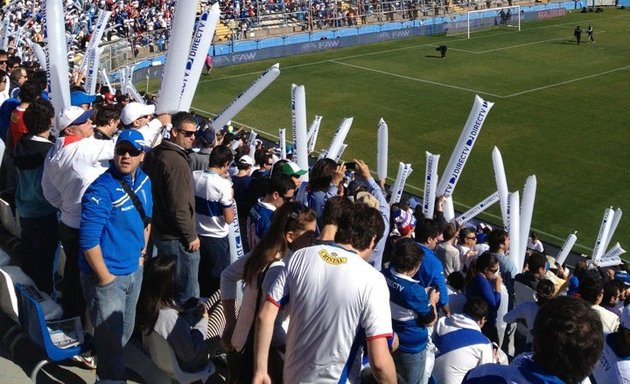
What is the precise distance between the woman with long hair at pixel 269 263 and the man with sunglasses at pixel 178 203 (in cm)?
136

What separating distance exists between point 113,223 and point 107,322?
634mm

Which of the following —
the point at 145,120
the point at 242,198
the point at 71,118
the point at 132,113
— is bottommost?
the point at 242,198

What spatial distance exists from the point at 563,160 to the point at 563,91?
936 cm

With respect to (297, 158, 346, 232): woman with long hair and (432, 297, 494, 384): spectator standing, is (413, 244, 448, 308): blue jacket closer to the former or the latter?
(432, 297, 494, 384): spectator standing

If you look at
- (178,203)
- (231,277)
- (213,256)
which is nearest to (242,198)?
(213,256)

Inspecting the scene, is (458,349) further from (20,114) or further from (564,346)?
(20,114)

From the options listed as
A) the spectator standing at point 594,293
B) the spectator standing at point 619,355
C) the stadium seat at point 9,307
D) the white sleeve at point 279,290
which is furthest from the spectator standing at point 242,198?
the spectator standing at point 619,355

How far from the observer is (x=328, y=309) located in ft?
11.0

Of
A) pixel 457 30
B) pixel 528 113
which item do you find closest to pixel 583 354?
pixel 528 113

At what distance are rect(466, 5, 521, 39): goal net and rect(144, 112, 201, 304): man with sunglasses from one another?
3957cm

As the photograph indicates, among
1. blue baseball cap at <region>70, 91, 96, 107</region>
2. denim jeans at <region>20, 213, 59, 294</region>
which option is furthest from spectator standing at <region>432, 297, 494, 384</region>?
blue baseball cap at <region>70, 91, 96, 107</region>

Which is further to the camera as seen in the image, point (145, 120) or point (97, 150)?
point (145, 120)

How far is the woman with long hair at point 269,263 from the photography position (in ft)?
12.4

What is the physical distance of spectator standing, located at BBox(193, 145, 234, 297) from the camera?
5.95 m
